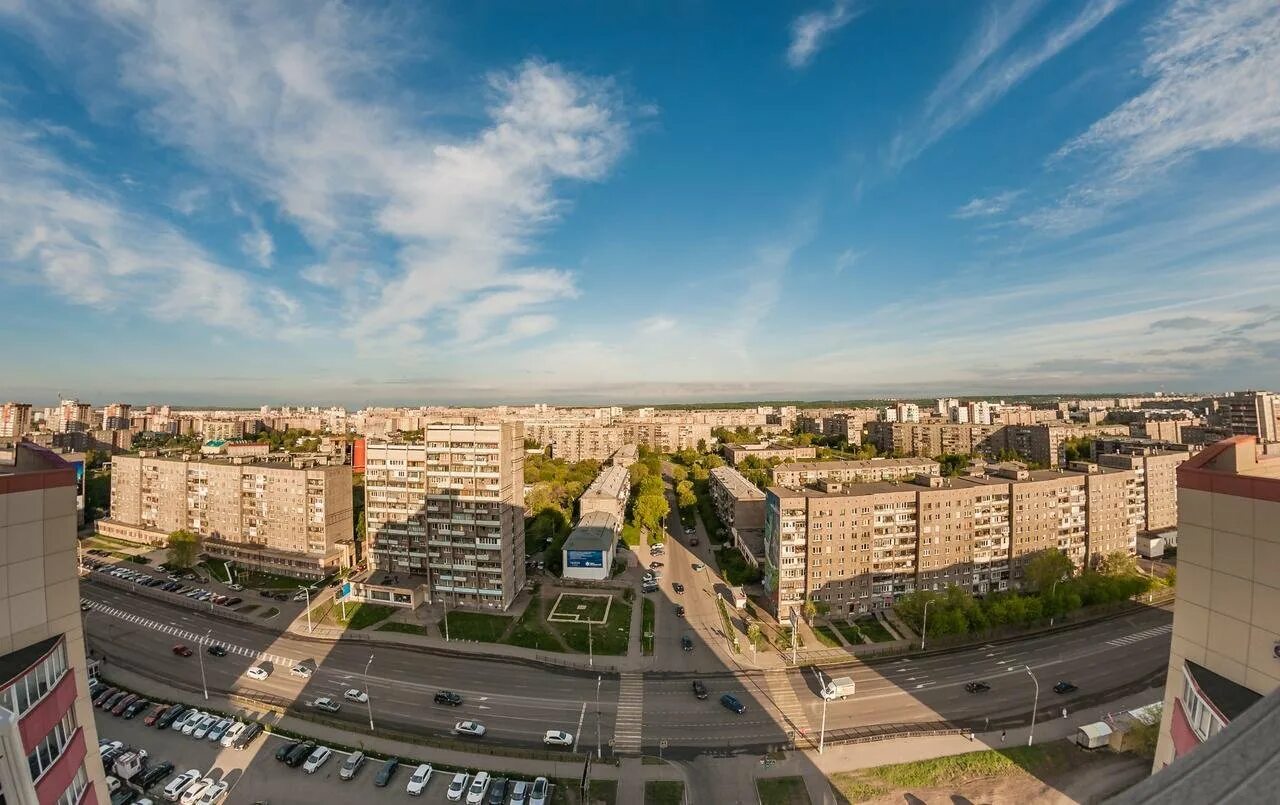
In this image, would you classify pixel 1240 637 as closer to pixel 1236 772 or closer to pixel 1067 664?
pixel 1236 772

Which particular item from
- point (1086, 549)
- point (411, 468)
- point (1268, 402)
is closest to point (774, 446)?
point (1086, 549)

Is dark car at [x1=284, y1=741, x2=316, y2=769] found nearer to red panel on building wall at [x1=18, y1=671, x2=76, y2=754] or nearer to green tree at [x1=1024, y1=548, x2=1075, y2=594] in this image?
red panel on building wall at [x1=18, y1=671, x2=76, y2=754]

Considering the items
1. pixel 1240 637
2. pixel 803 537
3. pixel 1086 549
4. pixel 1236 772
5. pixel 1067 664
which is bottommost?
pixel 1067 664

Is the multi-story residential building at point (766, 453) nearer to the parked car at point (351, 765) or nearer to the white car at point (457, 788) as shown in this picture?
the white car at point (457, 788)

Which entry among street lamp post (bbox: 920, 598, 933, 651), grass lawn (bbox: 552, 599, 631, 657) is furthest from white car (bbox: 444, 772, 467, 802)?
street lamp post (bbox: 920, 598, 933, 651)

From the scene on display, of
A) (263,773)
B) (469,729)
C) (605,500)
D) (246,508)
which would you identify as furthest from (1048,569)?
(246,508)

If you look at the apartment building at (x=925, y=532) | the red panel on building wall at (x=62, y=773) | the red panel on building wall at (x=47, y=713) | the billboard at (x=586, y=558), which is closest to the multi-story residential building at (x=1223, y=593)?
the apartment building at (x=925, y=532)

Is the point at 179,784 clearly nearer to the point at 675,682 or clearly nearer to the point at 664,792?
the point at 664,792
